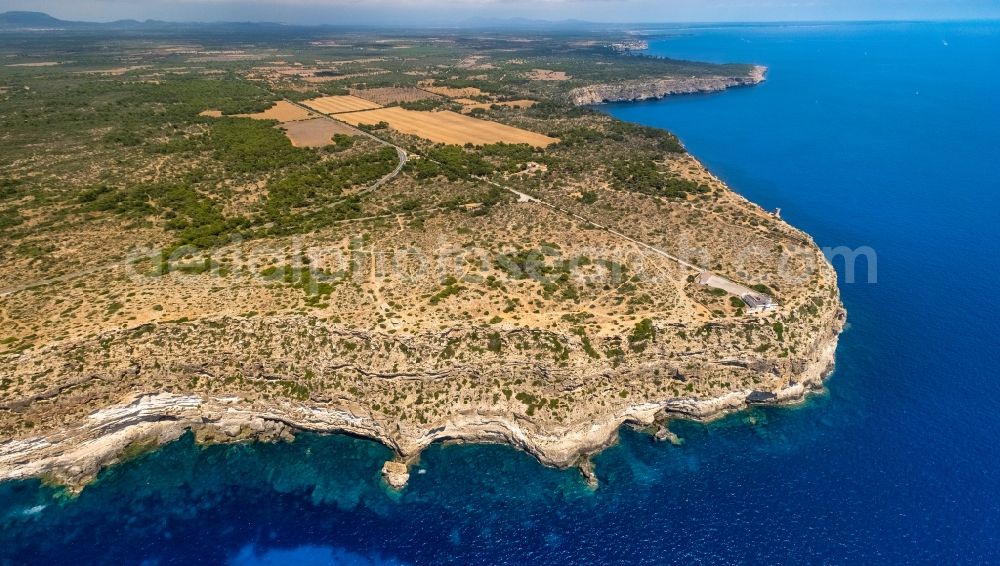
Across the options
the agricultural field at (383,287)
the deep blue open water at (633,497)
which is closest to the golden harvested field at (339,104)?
the agricultural field at (383,287)

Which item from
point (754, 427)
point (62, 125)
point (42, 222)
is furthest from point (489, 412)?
point (62, 125)

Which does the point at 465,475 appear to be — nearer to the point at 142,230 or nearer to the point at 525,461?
the point at 525,461

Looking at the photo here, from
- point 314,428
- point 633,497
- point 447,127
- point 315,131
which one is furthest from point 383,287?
point 447,127

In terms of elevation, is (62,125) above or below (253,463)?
above

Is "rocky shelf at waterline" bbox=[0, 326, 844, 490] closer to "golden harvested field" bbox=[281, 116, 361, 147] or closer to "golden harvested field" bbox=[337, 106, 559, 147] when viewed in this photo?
"golden harvested field" bbox=[281, 116, 361, 147]

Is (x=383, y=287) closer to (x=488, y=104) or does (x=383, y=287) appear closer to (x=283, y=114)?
(x=283, y=114)

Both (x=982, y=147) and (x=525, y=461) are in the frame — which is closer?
(x=525, y=461)
